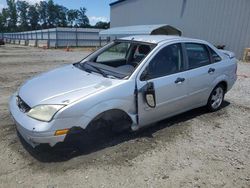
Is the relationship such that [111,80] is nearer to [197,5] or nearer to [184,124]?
[184,124]

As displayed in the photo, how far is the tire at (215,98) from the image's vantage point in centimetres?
538

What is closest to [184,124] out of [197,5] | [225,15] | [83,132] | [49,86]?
[83,132]

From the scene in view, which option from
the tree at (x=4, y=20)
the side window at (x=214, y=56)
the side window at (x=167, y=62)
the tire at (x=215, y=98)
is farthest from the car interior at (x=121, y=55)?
the tree at (x=4, y=20)

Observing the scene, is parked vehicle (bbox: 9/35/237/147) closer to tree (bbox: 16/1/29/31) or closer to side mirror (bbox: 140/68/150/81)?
side mirror (bbox: 140/68/150/81)

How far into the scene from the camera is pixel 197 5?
72.8 feet

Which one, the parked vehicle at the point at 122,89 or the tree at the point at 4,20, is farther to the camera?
the tree at the point at 4,20

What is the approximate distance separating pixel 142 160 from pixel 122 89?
3.41 ft

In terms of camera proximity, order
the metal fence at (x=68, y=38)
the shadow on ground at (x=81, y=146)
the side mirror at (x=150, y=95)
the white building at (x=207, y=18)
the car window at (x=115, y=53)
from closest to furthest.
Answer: the shadow on ground at (x=81, y=146)
the side mirror at (x=150, y=95)
the car window at (x=115, y=53)
the white building at (x=207, y=18)
the metal fence at (x=68, y=38)

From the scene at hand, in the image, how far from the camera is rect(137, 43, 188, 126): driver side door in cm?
386

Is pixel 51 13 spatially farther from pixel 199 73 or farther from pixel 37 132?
pixel 37 132

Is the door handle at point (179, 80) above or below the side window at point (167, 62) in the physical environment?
below

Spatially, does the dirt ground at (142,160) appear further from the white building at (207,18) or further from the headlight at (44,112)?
the white building at (207,18)

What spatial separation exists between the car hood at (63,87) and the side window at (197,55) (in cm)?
175

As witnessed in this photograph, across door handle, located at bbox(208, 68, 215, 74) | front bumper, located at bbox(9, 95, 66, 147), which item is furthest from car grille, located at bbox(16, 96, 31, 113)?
door handle, located at bbox(208, 68, 215, 74)
